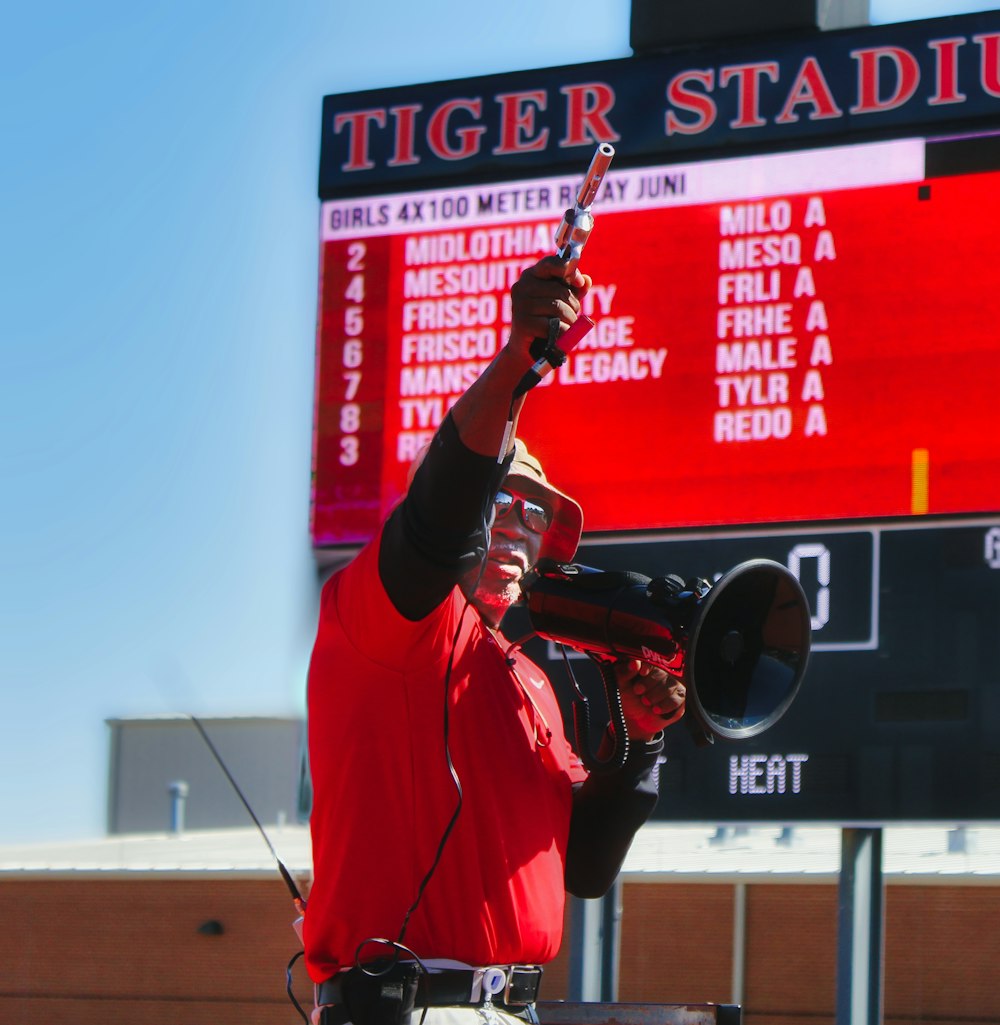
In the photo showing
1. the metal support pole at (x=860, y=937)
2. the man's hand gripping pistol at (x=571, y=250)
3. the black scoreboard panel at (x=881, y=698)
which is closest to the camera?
the man's hand gripping pistol at (x=571, y=250)

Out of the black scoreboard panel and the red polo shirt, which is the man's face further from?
the black scoreboard panel

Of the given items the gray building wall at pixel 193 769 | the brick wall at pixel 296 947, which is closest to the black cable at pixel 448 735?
the brick wall at pixel 296 947

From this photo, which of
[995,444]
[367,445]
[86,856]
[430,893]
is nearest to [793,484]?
[995,444]

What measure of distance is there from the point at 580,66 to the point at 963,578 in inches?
77.4

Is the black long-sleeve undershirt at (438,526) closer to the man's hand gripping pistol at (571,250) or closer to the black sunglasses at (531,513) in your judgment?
the man's hand gripping pistol at (571,250)

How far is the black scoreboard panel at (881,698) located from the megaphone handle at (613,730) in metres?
2.07

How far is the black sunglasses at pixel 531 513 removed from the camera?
221 cm

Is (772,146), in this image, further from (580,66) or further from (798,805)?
(798,805)

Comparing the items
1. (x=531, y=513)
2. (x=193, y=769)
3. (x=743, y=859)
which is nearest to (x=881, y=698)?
(x=531, y=513)

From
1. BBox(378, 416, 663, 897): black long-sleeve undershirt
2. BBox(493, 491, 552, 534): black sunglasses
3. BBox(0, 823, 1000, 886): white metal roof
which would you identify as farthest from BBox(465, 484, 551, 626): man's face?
BBox(0, 823, 1000, 886): white metal roof

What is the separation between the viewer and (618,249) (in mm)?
4766

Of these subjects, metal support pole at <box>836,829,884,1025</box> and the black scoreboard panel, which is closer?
the black scoreboard panel

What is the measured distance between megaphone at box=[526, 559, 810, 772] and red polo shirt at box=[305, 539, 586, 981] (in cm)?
17

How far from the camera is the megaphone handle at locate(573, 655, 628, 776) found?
7.40ft
